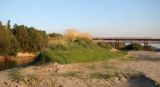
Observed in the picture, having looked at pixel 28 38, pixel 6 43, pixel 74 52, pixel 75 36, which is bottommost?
pixel 6 43

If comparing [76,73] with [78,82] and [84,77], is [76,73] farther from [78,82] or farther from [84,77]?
[78,82]

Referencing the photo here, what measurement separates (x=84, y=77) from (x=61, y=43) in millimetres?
14811

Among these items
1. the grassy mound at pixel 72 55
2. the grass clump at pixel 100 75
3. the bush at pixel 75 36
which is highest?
the bush at pixel 75 36

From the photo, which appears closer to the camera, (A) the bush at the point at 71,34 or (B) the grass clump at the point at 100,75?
(B) the grass clump at the point at 100,75

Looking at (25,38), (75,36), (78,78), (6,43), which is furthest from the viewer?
(25,38)

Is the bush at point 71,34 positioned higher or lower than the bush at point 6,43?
higher

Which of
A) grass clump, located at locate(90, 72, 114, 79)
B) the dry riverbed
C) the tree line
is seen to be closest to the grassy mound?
the dry riverbed

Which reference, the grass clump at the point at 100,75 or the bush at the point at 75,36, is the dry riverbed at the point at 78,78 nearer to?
the grass clump at the point at 100,75

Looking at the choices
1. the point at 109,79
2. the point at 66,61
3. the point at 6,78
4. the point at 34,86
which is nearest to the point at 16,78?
the point at 6,78

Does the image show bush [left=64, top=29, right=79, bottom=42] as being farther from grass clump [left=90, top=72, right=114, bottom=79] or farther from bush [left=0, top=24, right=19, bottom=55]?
bush [left=0, top=24, right=19, bottom=55]

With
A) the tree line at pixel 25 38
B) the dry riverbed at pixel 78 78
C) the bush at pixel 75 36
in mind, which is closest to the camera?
the dry riverbed at pixel 78 78

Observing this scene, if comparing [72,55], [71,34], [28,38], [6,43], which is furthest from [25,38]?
[72,55]

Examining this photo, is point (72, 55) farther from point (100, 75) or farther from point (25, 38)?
point (25, 38)

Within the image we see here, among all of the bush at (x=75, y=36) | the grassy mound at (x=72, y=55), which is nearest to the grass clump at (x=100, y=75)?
the grassy mound at (x=72, y=55)
